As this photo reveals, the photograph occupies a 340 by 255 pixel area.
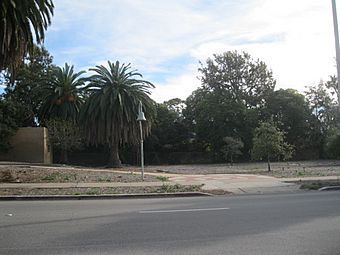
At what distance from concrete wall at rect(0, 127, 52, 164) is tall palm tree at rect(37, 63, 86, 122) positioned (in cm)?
482

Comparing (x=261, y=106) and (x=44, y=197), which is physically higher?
(x=261, y=106)

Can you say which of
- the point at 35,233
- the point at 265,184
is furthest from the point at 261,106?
the point at 35,233

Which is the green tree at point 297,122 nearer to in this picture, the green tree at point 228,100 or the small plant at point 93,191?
the green tree at point 228,100

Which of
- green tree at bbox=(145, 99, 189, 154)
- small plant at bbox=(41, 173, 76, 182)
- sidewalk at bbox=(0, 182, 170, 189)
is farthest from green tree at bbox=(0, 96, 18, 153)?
sidewalk at bbox=(0, 182, 170, 189)

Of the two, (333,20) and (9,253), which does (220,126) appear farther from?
(9,253)

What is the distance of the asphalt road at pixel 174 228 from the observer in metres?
7.63

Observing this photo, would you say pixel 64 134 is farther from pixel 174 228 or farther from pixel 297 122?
pixel 174 228

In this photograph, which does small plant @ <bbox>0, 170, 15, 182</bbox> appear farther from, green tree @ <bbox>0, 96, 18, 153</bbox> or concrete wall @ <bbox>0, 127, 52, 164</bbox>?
concrete wall @ <bbox>0, 127, 52, 164</bbox>

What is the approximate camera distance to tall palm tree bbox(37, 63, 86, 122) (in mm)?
51875

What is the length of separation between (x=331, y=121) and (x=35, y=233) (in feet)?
201

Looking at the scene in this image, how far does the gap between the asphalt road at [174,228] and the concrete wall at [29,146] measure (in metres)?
33.3

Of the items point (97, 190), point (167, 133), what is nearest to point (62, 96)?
point (167, 133)

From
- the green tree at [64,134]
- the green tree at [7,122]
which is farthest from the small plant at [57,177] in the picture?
the green tree at [7,122]

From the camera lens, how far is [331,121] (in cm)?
6462
